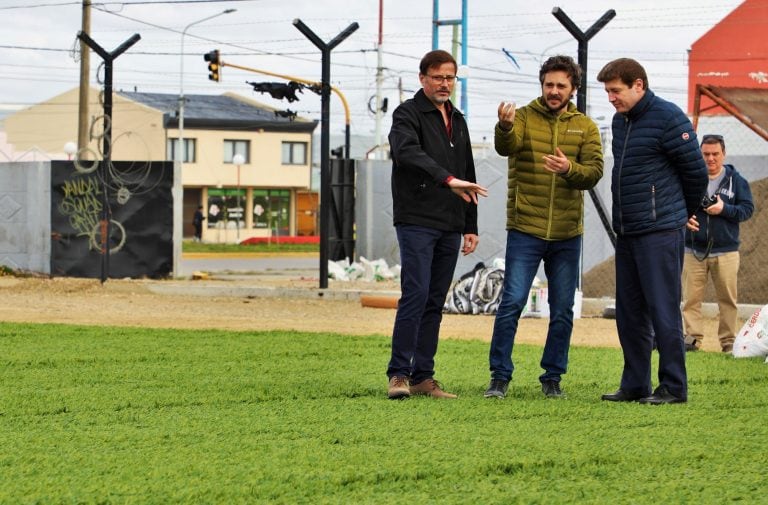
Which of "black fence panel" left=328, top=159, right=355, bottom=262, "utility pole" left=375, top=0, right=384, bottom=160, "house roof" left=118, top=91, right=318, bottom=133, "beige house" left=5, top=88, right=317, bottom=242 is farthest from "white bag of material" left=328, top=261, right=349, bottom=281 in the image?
"house roof" left=118, top=91, right=318, bottom=133

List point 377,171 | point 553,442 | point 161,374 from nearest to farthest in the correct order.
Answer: point 553,442
point 161,374
point 377,171

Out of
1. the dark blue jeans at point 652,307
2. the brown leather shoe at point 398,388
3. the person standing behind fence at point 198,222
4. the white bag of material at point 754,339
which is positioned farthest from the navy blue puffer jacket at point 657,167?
the person standing behind fence at point 198,222

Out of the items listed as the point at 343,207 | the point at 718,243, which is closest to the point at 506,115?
the point at 718,243

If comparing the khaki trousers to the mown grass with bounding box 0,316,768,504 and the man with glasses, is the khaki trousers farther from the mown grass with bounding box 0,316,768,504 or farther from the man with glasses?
the man with glasses

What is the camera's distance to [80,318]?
1448 centimetres

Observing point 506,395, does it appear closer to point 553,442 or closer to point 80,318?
point 553,442

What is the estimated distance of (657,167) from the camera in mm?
7164

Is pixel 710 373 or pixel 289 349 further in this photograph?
pixel 289 349

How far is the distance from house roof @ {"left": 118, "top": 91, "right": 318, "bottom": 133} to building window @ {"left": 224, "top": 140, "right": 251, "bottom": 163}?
89 centimetres

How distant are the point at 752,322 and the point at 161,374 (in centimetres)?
460

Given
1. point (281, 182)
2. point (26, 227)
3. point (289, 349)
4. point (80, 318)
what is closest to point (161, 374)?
point (289, 349)

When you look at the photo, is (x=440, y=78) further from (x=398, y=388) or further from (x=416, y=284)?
(x=398, y=388)

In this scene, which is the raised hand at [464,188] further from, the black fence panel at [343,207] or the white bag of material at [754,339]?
the black fence panel at [343,207]

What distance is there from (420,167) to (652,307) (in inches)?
59.7
